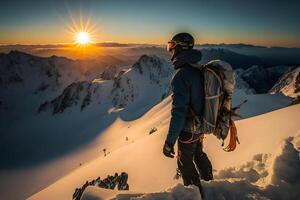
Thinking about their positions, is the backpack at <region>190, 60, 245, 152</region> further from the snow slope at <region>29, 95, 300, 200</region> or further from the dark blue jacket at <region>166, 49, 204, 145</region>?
the snow slope at <region>29, 95, 300, 200</region>

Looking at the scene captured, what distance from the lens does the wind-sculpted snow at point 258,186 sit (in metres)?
4.64

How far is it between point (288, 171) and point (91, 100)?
175 m

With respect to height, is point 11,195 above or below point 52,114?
above

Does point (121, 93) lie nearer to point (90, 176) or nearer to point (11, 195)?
point (11, 195)

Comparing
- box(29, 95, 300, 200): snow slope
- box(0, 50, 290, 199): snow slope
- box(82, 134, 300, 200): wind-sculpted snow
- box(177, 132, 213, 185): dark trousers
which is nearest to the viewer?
box(82, 134, 300, 200): wind-sculpted snow

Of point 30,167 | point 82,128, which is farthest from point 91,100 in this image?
point 30,167

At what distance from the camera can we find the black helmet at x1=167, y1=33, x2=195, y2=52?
532 cm

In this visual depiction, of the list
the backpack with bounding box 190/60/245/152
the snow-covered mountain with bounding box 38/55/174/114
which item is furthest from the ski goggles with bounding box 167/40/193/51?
the snow-covered mountain with bounding box 38/55/174/114

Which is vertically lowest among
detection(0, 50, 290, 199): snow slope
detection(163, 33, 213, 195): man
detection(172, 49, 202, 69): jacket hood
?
detection(0, 50, 290, 199): snow slope

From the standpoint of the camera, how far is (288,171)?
17.1ft

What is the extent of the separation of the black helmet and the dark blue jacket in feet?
0.36

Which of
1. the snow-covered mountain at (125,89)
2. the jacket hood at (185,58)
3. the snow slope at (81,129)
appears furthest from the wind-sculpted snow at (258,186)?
the snow-covered mountain at (125,89)

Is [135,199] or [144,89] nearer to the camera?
[135,199]

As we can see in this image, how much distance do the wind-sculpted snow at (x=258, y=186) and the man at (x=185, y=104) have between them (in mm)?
352
